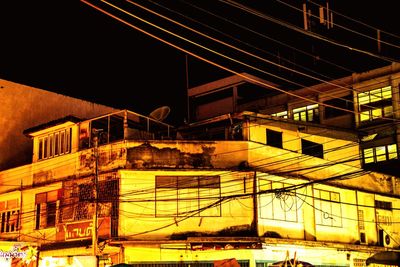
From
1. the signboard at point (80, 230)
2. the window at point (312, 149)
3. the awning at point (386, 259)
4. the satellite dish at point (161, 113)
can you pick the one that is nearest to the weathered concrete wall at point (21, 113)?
the signboard at point (80, 230)

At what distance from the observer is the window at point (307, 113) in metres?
37.2

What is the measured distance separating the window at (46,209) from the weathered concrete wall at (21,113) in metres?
4.17

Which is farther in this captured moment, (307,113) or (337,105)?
(307,113)

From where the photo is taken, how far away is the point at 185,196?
73.2 feet

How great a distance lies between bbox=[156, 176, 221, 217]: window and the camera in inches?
874

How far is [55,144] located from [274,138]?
35.1 ft

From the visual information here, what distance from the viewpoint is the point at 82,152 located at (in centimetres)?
2398

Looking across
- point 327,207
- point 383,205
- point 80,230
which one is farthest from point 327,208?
point 80,230

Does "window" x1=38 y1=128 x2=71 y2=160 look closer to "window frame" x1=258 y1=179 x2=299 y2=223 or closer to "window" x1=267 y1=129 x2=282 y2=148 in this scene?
"window frame" x1=258 y1=179 x2=299 y2=223

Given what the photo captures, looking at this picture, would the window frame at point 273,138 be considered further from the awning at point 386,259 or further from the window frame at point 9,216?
the window frame at point 9,216

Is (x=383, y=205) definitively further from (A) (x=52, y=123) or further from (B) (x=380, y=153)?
(A) (x=52, y=123)

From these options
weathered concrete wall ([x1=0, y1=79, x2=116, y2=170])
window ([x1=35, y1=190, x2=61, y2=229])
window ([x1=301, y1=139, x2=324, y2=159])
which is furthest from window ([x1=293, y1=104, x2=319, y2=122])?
window ([x1=35, y1=190, x2=61, y2=229])

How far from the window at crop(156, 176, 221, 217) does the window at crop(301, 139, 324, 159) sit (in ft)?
19.6

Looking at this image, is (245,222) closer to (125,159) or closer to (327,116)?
(125,159)
